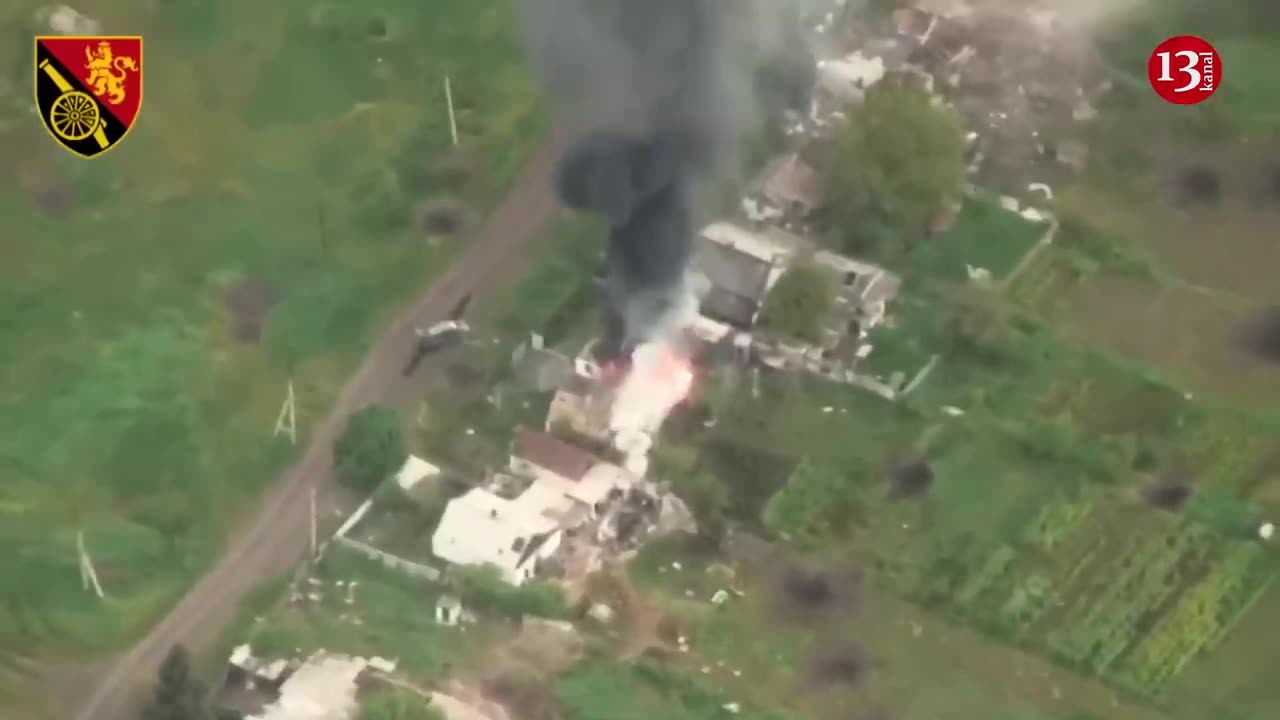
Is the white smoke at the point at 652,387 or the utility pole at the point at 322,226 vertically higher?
the utility pole at the point at 322,226

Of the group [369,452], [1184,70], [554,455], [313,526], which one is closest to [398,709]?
[313,526]

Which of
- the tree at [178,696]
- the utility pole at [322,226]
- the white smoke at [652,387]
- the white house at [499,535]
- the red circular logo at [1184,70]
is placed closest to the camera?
the tree at [178,696]

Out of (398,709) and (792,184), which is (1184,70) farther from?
(398,709)

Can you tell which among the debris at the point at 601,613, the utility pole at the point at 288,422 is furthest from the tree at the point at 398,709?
the utility pole at the point at 288,422

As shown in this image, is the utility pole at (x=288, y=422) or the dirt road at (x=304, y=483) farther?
the utility pole at (x=288, y=422)

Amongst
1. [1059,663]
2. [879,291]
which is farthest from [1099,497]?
[879,291]

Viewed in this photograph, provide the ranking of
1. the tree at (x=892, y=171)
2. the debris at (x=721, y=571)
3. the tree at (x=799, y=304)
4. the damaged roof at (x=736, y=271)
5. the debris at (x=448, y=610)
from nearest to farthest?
the debris at (x=448, y=610), the debris at (x=721, y=571), the tree at (x=799, y=304), the damaged roof at (x=736, y=271), the tree at (x=892, y=171)

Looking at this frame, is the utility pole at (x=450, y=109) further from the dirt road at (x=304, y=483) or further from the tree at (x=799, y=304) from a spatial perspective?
the tree at (x=799, y=304)
